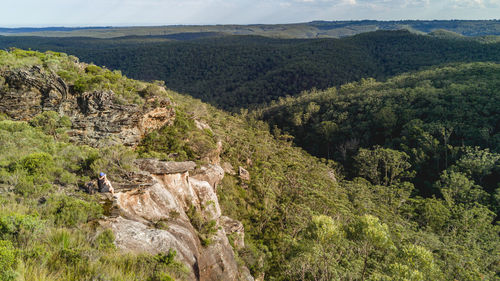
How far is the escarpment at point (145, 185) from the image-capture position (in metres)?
11.6

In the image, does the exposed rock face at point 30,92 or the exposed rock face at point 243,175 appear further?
the exposed rock face at point 243,175

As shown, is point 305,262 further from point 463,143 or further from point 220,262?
point 463,143

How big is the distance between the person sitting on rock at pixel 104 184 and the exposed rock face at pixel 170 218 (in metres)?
0.52

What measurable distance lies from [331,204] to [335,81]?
489 ft

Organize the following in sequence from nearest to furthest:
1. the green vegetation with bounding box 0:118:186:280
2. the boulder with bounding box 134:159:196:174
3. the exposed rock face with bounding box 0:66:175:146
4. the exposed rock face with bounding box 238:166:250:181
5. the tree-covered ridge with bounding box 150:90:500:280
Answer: the green vegetation with bounding box 0:118:186:280, the boulder with bounding box 134:159:196:174, the tree-covered ridge with bounding box 150:90:500:280, the exposed rock face with bounding box 0:66:175:146, the exposed rock face with bounding box 238:166:250:181

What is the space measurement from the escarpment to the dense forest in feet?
3.36

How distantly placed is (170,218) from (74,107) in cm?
1709

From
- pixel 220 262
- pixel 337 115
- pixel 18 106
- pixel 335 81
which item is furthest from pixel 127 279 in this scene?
pixel 335 81

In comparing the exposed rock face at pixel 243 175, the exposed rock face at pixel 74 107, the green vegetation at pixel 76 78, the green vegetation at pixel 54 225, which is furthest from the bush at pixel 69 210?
the exposed rock face at pixel 243 175

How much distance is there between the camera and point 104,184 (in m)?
12.5

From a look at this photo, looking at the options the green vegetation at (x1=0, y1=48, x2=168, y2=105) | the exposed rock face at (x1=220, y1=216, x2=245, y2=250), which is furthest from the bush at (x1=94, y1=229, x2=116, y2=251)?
the green vegetation at (x1=0, y1=48, x2=168, y2=105)

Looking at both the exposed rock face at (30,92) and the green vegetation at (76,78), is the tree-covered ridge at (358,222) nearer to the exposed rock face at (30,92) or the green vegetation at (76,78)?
the green vegetation at (76,78)

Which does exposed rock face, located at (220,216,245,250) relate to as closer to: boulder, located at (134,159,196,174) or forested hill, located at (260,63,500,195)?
boulder, located at (134,159,196,174)

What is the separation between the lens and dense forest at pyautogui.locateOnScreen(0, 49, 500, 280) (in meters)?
8.38
